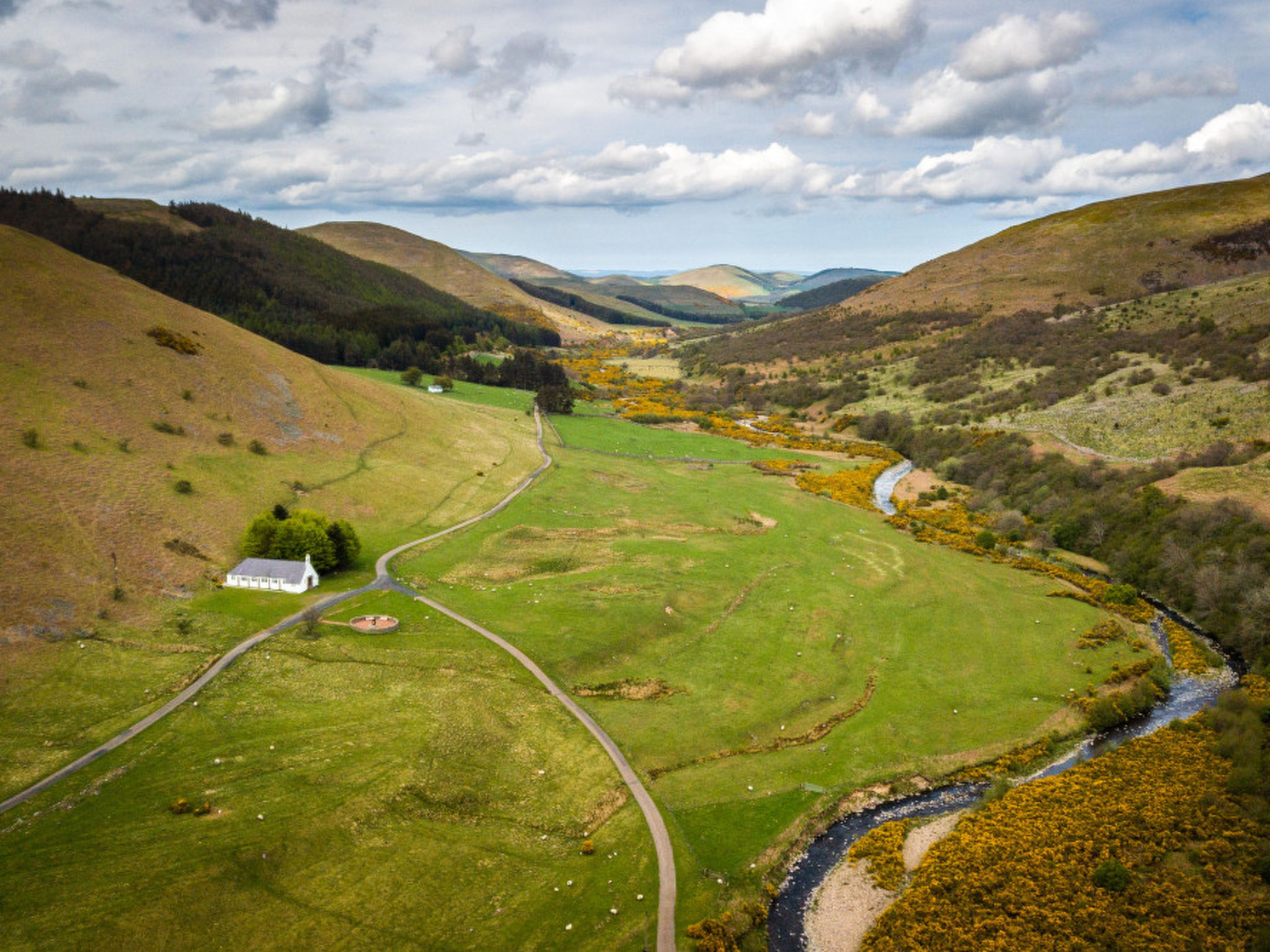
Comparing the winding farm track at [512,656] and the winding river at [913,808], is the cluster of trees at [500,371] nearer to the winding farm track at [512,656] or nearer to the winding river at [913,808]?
the winding farm track at [512,656]

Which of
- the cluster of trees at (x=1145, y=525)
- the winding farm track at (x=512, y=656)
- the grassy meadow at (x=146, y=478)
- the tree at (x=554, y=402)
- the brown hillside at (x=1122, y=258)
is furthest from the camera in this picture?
the brown hillside at (x=1122, y=258)

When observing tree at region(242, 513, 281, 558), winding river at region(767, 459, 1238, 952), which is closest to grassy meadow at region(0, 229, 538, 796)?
tree at region(242, 513, 281, 558)

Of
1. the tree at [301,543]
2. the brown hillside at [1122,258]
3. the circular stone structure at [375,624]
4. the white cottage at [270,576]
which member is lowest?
the circular stone structure at [375,624]

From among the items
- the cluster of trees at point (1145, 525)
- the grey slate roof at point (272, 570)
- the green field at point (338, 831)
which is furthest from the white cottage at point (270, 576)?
the cluster of trees at point (1145, 525)

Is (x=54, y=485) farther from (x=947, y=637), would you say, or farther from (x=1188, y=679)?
(x=1188, y=679)

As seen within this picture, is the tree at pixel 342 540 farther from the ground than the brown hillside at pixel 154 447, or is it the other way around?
the brown hillside at pixel 154 447

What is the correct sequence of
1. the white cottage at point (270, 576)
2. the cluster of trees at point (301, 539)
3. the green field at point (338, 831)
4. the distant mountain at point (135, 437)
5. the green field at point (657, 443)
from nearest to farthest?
the green field at point (338, 831)
the distant mountain at point (135, 437)
the white cottage at point (270, 576)
the cluster of trees at point (301, 539)
the green field at point (657, 443)
